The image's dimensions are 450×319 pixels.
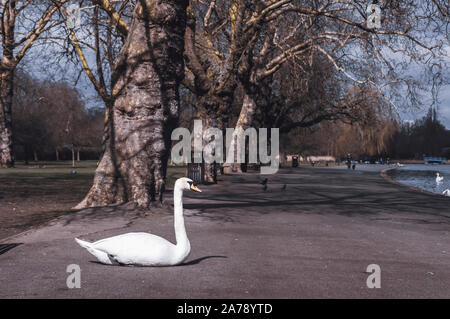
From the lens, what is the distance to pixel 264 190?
64.7 ft

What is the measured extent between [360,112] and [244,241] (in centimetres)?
2682

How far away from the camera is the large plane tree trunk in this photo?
1227 cm

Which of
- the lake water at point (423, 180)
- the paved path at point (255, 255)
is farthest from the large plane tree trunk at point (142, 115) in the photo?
the lake water at point (423, 180)

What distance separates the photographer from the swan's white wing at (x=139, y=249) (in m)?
5.76

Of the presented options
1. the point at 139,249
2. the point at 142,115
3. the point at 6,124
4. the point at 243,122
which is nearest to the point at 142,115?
the point at 142,115

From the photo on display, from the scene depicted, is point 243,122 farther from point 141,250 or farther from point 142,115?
point 141,250

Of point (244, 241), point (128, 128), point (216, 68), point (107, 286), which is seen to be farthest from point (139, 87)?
point (216, 68)

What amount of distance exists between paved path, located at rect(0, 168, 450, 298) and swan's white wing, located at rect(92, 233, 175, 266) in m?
0.15

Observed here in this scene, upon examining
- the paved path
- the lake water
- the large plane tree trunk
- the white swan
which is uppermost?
the large plane tree trunk

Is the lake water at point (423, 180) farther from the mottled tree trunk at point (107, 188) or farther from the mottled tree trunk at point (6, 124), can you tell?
the mottled tree trunk at point (6, 124)

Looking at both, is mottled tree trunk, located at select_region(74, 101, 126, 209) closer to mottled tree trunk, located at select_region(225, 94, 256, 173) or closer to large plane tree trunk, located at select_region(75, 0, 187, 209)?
large plane tree trunk, located at select_region(75, 0, 187, 209)

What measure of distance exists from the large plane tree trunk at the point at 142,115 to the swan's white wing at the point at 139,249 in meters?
6.31

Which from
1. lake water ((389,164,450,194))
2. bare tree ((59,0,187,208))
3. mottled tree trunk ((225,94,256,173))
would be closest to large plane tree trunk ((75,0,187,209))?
bare tree ((59,0,187,208))

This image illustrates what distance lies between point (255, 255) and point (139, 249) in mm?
2108
